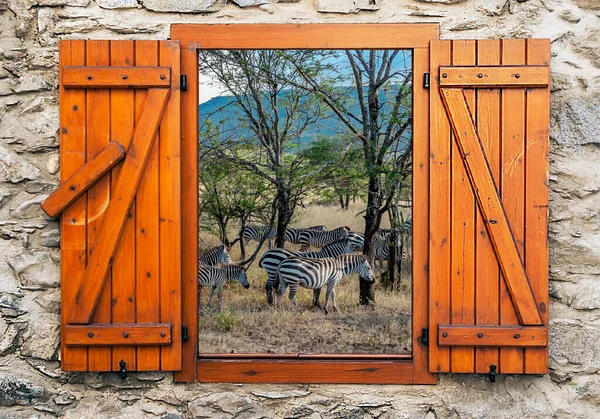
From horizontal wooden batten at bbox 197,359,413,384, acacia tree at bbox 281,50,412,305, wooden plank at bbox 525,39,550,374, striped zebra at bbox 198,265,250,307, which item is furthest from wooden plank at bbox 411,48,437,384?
striped zebra at bbox 198,265,250,307

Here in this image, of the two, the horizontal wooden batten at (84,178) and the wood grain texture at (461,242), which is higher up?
the horizontal wooden batten at (84,178)

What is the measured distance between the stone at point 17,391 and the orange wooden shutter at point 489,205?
173 cm

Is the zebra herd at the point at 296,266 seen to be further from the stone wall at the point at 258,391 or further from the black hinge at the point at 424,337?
the black hinge at the point at 424,337

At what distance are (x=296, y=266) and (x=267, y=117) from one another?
211 cm

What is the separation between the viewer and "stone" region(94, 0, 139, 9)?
2.87 meters

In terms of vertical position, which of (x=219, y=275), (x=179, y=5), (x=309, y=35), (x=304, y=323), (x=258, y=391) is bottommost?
(x=304, y=323)

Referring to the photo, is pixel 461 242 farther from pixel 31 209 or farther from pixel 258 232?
pixel 258 232

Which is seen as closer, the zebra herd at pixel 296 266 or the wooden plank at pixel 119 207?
the wooden plank at pixel 119 207

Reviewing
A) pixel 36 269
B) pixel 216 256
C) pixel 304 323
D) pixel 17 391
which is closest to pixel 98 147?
pixel 36 269

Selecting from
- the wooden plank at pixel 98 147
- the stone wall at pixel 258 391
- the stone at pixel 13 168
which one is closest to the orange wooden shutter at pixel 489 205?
the stone wall at pixel 258 391

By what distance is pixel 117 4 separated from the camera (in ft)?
9.43

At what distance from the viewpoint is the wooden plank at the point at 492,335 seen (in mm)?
2785

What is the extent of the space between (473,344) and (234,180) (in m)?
6.83

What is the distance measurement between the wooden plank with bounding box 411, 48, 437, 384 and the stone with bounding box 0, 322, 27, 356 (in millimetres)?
1706
